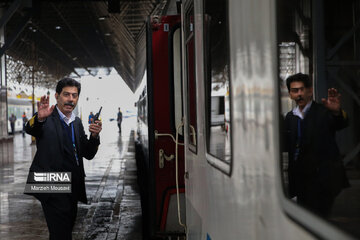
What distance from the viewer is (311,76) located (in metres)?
1.21

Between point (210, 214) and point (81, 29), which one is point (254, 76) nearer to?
point (210, 214)

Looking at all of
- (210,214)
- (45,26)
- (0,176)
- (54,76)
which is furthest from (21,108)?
(210,214)

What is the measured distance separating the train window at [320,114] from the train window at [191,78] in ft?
5.44

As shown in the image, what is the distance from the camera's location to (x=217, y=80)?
2.28 m

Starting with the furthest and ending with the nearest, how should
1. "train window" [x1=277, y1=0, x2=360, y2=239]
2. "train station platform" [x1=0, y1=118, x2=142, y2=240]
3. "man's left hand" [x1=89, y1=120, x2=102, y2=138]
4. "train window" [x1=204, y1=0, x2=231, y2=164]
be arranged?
"train station platform" [x1=0, y1=118, x2=142, y2=240], "man's left hand" [x1=89, y1=120, x2=102, y2=138], "train window" [x1=204, y1=0, x2=231, y2=164], "train window" [x1=277, y1=0, x2=360, y2=239]

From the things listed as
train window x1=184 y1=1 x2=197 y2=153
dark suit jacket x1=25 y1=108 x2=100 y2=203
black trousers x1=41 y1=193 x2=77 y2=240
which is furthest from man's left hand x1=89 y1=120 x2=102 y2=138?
train window x1=184 y1=1 x2=197 y2=153

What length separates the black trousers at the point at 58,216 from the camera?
3.73 m

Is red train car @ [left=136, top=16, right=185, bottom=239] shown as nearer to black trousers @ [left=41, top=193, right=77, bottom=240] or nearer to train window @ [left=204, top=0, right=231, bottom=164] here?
black trousers @ [left=41, top=193, right=77, bottom=240]

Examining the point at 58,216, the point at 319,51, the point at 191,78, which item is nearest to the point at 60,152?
the point at 58,216

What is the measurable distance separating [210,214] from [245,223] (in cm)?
73

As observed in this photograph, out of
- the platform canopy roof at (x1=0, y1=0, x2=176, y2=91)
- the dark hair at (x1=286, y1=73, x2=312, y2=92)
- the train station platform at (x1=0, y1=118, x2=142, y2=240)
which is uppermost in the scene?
the platform canopy roof at (x1=0, y1=0, x2=176, y2=91)

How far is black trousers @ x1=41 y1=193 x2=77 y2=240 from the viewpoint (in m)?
3.73

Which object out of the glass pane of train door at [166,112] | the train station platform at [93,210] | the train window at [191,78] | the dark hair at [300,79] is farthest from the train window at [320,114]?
the train station platform at [93,210]

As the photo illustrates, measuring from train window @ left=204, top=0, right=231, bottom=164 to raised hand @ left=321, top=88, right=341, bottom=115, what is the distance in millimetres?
822
